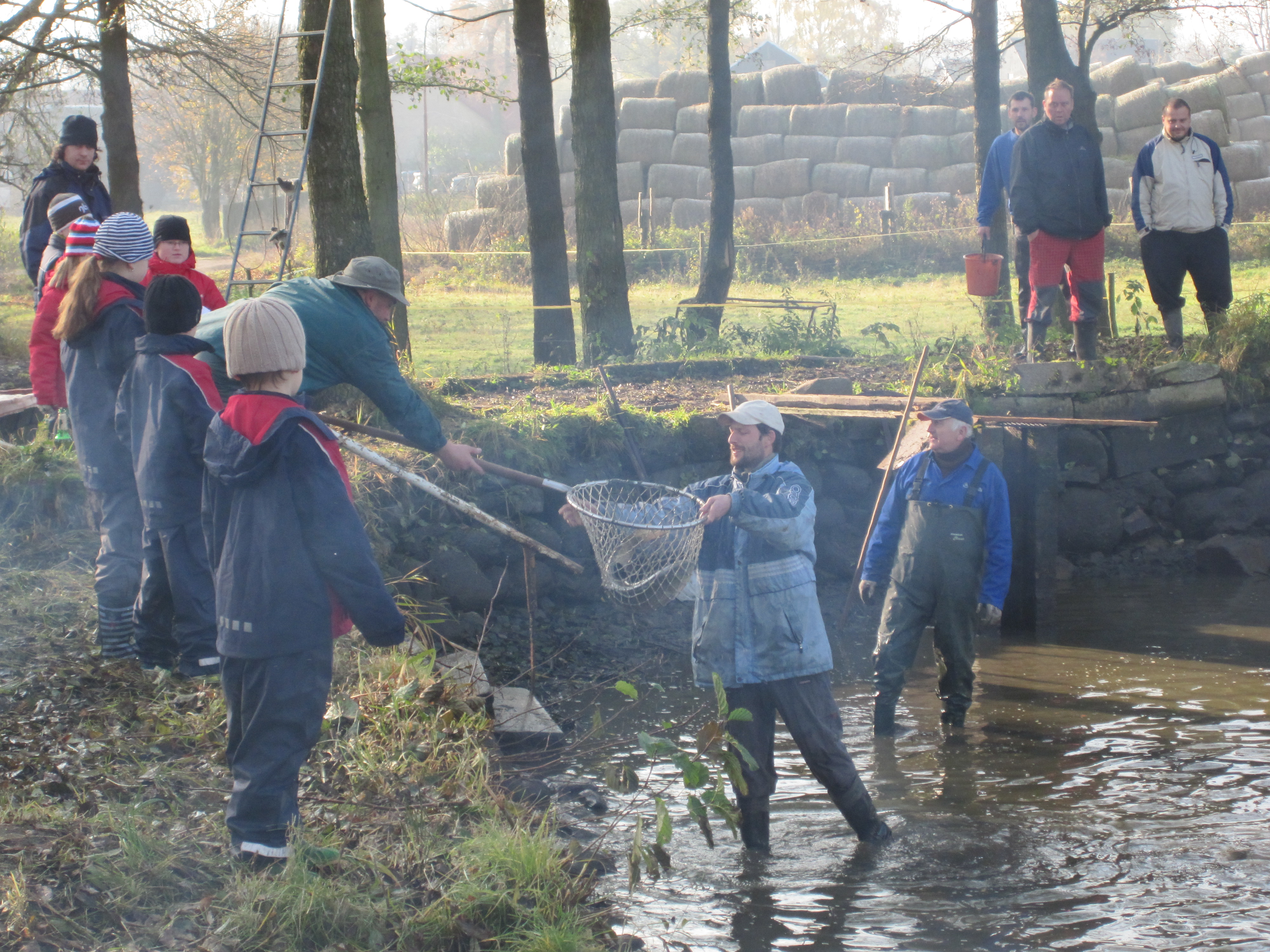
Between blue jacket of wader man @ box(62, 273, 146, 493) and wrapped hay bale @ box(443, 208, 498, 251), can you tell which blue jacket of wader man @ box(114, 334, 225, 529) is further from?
wrapped hay bale @ box(443, 208, 498, 251)

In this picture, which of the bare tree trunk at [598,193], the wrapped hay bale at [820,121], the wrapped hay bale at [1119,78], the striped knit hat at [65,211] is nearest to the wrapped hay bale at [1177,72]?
the wrapped hay bale at [1119,78]

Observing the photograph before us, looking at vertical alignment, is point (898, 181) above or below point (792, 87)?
below

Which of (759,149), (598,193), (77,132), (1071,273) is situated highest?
(759,149)

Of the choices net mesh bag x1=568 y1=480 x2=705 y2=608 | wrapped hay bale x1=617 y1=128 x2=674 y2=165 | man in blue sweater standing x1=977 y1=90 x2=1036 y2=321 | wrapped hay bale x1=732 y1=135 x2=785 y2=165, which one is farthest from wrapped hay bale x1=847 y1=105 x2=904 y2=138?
net mesh bag x1=568 y1=480 x2=705 y2=608

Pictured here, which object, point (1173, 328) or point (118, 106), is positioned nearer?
point (1173, 328)

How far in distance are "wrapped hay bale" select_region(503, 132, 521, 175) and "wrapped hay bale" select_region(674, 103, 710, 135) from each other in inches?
150

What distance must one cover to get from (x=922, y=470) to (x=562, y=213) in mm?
6925

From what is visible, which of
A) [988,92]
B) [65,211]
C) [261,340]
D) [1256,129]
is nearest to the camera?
[261,340]

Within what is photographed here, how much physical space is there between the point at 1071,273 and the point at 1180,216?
3.97 ft

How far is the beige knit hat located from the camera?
11.3 ft

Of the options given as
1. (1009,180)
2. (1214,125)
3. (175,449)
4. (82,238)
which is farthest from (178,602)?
(1214,125)

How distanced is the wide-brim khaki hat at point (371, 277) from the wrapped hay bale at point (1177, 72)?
2506 cm

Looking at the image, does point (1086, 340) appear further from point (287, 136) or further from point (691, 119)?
point (691, 119)

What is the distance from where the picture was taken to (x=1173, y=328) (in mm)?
9984
